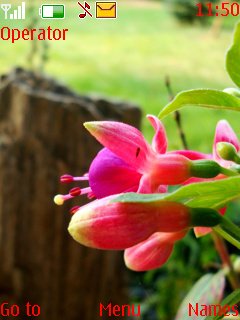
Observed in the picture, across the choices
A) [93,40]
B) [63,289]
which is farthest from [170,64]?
[63,289]

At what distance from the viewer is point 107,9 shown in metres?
0.49

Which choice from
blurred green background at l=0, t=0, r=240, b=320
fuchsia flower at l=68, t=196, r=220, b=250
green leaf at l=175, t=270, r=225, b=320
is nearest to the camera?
fuchsia flower at l=68, t=196, r=220, b=250

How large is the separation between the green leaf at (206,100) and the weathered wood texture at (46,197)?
2.19ft

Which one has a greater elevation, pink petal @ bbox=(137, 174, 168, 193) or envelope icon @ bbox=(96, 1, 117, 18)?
envelope icon @ bbox=(96, 1, 117, 18)

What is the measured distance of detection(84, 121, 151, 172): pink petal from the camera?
0.26 m

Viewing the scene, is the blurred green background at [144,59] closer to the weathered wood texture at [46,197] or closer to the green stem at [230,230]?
the weathered wood texture at [46,197]

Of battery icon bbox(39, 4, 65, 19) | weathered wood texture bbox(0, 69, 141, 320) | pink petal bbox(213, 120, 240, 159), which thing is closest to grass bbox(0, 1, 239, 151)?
weathered wood texture bbox(0, 69, 141, 320)

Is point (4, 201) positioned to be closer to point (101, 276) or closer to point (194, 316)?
point (101, 276)

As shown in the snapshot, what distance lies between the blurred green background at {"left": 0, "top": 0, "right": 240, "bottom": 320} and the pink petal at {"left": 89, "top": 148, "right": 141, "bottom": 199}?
1608 mm

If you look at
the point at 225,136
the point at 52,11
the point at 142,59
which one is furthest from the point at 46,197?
the point at 142,59

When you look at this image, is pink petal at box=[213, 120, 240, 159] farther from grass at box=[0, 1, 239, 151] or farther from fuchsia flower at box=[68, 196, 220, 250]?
grass at box=[0, 1, 239, 151]

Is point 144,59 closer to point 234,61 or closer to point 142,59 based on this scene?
point 142,59

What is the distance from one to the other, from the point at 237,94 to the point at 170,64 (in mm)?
2418

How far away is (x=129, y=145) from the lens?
258 mm
